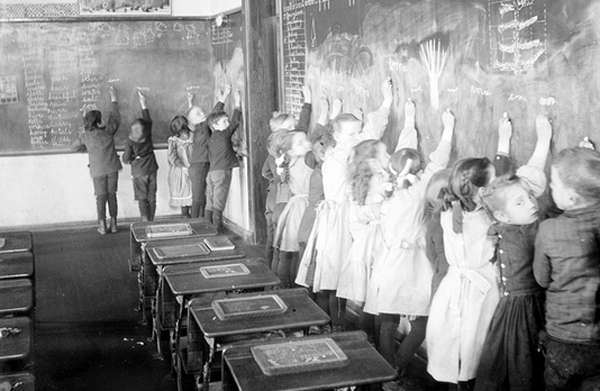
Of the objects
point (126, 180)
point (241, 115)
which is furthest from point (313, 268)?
point (126, 180)

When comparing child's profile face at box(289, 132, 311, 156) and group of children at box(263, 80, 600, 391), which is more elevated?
child's profile face at box(289, 132, 311, 156)

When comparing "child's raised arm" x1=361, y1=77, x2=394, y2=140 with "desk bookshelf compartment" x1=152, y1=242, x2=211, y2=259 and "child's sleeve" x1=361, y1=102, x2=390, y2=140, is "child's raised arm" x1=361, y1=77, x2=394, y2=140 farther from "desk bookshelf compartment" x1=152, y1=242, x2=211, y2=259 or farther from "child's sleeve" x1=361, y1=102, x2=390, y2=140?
"desk bookshelf compartment" x1=152, y1=242, x2=211, y2=259

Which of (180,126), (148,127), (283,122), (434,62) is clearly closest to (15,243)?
(283,122)

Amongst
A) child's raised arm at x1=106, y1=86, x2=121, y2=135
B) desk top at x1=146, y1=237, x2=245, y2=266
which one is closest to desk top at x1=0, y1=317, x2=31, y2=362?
desk top at x1=146, y1=237, x2=245, y2=266

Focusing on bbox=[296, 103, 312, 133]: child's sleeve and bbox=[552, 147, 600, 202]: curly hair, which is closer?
bbox=[552, 147, 600, 202]: curly hair

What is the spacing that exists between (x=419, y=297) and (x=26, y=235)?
2.61 m

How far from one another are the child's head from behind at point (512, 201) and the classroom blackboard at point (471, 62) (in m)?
0.35

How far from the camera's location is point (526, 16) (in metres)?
3.59

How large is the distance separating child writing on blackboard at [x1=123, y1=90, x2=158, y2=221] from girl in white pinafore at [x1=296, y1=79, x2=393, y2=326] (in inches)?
133

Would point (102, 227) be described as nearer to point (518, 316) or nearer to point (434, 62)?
point (434, 62)

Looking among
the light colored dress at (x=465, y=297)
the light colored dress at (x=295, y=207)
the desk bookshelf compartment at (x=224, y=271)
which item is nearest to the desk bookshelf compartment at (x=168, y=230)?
the light colored dress at (x=295, y=207)

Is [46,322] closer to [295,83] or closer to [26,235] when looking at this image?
[26,235]

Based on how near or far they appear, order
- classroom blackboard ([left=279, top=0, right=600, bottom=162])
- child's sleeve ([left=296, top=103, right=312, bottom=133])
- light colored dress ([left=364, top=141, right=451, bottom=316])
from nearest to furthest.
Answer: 1. classroom blackboard ([left=279, top=0, right=600, bottom=162])
2. light colored dress ([left=364, top=141, right=451, bottom=316])
3. child's sleeve ([left=296, top=103, right=312, bottom=133])

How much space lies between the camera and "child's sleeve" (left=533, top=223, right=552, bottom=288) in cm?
307
